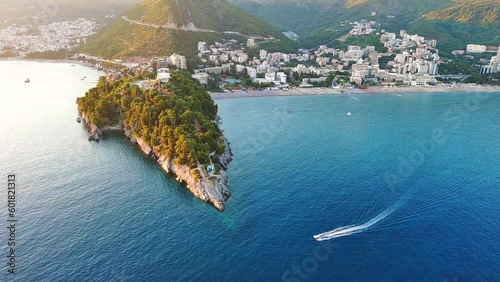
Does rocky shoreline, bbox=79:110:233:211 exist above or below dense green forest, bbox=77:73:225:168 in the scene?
below

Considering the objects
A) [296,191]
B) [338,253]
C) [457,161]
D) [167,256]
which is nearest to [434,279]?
[338,253]

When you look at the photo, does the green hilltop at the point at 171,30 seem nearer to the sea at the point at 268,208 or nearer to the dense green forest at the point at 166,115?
the dense green forest at the point at 166,115

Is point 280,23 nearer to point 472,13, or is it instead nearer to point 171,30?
point 472,13

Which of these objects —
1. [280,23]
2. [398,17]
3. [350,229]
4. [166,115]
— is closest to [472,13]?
[398,17]

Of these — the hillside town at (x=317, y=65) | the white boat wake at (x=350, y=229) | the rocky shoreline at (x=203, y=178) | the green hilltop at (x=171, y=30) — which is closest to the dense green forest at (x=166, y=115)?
the rocky shoreline at (x=203, y=178)

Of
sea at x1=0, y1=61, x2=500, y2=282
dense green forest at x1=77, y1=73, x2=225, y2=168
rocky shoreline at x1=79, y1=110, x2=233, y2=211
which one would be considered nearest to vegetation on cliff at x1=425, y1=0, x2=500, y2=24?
sea at x1=0, y1=61, x2=500, y2=282

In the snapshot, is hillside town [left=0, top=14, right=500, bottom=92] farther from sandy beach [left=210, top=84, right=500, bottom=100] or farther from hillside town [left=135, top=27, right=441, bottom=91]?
sandy beach [left=210, top=84, right=500, bottom=100]
